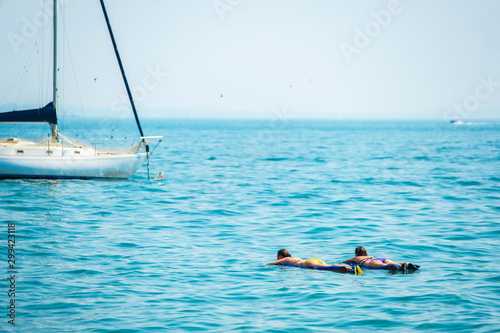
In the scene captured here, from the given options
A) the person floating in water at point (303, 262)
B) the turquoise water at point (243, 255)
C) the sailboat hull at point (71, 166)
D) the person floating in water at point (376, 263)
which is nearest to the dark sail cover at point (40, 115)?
the sailboat hull at point (71, 166)

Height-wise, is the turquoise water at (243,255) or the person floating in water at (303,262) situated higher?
the person floating in water at (303,262)

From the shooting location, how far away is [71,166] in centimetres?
3241

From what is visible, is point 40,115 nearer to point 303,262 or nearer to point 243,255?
point 243,255

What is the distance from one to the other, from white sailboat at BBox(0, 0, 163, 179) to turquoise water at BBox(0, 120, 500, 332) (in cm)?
94

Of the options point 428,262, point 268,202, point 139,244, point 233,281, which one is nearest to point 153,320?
point 233,281

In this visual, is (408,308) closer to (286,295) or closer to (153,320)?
(286,295)

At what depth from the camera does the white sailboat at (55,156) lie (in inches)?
1241

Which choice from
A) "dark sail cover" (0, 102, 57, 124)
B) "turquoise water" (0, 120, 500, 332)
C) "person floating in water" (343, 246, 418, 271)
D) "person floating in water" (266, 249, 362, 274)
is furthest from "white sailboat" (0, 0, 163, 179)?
"person floating in water" (343, 246, 418, 271)

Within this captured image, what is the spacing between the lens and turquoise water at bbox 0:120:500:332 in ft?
38.5

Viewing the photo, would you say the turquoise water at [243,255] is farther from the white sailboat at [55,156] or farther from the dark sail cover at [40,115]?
the dark sail cover at [40,115]

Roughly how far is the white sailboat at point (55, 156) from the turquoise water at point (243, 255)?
94 centimetres

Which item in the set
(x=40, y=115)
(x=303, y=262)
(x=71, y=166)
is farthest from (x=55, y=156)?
(x=303, y=262)

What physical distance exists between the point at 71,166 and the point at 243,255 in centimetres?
1904

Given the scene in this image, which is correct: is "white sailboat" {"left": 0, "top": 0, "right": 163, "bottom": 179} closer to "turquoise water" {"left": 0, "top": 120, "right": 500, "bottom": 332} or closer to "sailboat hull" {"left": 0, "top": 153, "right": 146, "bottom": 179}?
"sailboat hull" {"left": 0, "top": 153, "right": 146, "bottom": 179}
